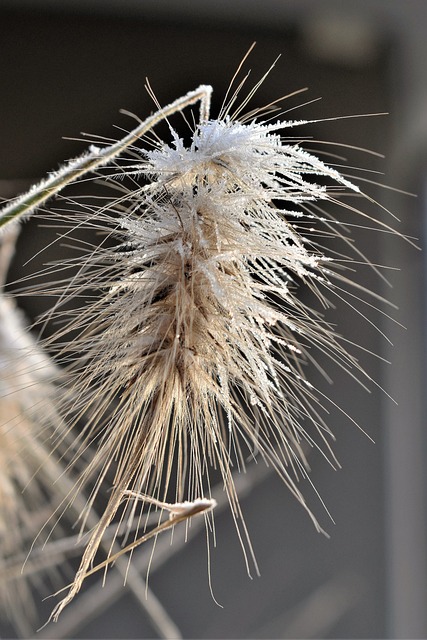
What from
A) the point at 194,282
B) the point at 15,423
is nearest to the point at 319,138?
the point at 15,423

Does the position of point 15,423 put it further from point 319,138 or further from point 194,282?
point 319,138

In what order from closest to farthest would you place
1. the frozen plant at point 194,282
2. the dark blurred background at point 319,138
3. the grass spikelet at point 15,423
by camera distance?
1. the frozen plant at point 194,282
2. the grass spikelet at point 15,423
3. the dark blurred background at point 319,138

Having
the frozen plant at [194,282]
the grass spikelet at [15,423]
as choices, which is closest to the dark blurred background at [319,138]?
the grass spikelet at [15,423]

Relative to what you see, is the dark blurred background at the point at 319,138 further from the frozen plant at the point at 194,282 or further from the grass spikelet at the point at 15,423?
the frozen plant at the point at 194,282

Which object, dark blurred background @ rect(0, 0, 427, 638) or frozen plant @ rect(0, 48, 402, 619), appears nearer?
frozen plant @ rect(0, 48, 402, 619)

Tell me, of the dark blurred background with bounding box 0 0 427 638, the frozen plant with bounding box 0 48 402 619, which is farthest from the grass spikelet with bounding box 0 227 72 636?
the dark blurred background with bounding box 0 0 427 638

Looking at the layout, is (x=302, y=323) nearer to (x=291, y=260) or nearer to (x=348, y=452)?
(x=291, y=260)

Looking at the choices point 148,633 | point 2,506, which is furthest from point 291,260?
point 148,633

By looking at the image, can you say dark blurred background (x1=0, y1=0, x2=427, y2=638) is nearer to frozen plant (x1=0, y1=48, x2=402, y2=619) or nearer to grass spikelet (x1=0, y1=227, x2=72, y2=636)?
grass spikelet (x1=0, y1=227, x2=72, y2=636)
